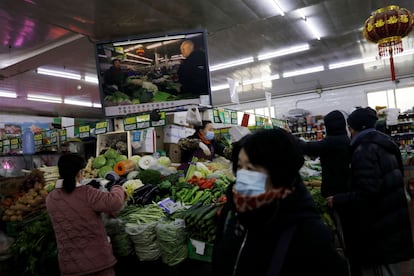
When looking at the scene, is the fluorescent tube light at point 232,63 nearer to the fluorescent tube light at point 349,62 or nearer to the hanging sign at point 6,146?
the fluorescent tube light at point 349,62

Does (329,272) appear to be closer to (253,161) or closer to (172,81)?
(253,161)

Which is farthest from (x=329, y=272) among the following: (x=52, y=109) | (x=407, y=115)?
(x=52, y=109)

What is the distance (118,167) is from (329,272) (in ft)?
10.9

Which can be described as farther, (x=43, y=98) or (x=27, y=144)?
(x=43, y=98)

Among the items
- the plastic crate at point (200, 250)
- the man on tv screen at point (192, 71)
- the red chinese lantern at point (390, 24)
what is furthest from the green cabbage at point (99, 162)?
the red chinese lantern at point (390, 24)

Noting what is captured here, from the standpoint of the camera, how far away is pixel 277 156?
114 cm

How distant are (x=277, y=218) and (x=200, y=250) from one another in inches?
60.3

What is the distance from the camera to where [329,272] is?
3.60 feet

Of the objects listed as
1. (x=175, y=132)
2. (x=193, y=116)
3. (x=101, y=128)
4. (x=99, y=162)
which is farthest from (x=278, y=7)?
(x=99, y=162)

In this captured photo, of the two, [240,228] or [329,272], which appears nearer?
[329,272]

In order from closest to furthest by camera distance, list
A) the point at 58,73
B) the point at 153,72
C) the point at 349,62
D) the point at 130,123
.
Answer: the point at 130,123 < the point at 153,72 < the point at 58,73 < the point at 349,62

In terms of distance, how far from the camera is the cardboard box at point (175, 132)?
4617mm

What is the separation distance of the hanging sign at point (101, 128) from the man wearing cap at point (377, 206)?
3.44m

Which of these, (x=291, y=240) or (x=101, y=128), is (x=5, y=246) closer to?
(x=101, y=128)
